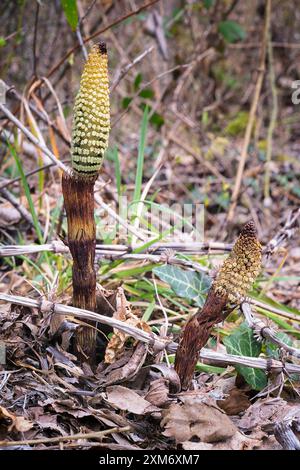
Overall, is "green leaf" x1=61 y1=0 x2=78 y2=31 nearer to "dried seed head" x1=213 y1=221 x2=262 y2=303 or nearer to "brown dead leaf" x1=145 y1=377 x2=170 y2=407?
"dried seed head" x1=213 y1=221 x2=262 y2=303

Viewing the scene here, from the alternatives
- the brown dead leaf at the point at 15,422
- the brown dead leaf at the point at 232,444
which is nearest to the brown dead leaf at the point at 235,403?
the brown dead leaf at the point at 232,444

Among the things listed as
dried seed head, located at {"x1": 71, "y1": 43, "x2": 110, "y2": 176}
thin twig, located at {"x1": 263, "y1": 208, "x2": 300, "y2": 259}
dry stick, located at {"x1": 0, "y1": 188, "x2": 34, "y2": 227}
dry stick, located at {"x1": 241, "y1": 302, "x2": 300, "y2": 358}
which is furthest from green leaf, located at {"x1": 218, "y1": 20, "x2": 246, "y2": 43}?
dried seed head, located at {"x1": 71, "y1": 43, "x2": 110, "y2": 176}

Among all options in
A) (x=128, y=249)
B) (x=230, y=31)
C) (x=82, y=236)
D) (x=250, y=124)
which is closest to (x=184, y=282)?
(x=128, y=249)

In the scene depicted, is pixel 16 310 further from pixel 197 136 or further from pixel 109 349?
pixel 197 136

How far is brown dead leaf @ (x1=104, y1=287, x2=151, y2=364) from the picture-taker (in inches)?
60.9

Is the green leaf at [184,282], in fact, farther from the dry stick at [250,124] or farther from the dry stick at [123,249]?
the dry stick at [250,124]

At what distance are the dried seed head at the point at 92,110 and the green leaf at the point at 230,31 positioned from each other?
10.2 ft

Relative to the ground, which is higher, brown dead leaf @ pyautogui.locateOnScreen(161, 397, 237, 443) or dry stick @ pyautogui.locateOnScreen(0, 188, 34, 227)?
dry stick @ pyautogui.locateOnScreen(0, 188, 34, 227)

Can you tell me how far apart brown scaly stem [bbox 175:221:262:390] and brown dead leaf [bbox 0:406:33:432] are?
0.41 meters

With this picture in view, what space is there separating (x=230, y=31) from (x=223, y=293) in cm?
325

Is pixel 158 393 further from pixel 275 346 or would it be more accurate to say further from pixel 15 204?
pixel 15 204

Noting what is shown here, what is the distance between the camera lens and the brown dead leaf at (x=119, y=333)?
1547 millimetres

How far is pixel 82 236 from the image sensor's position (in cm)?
138
